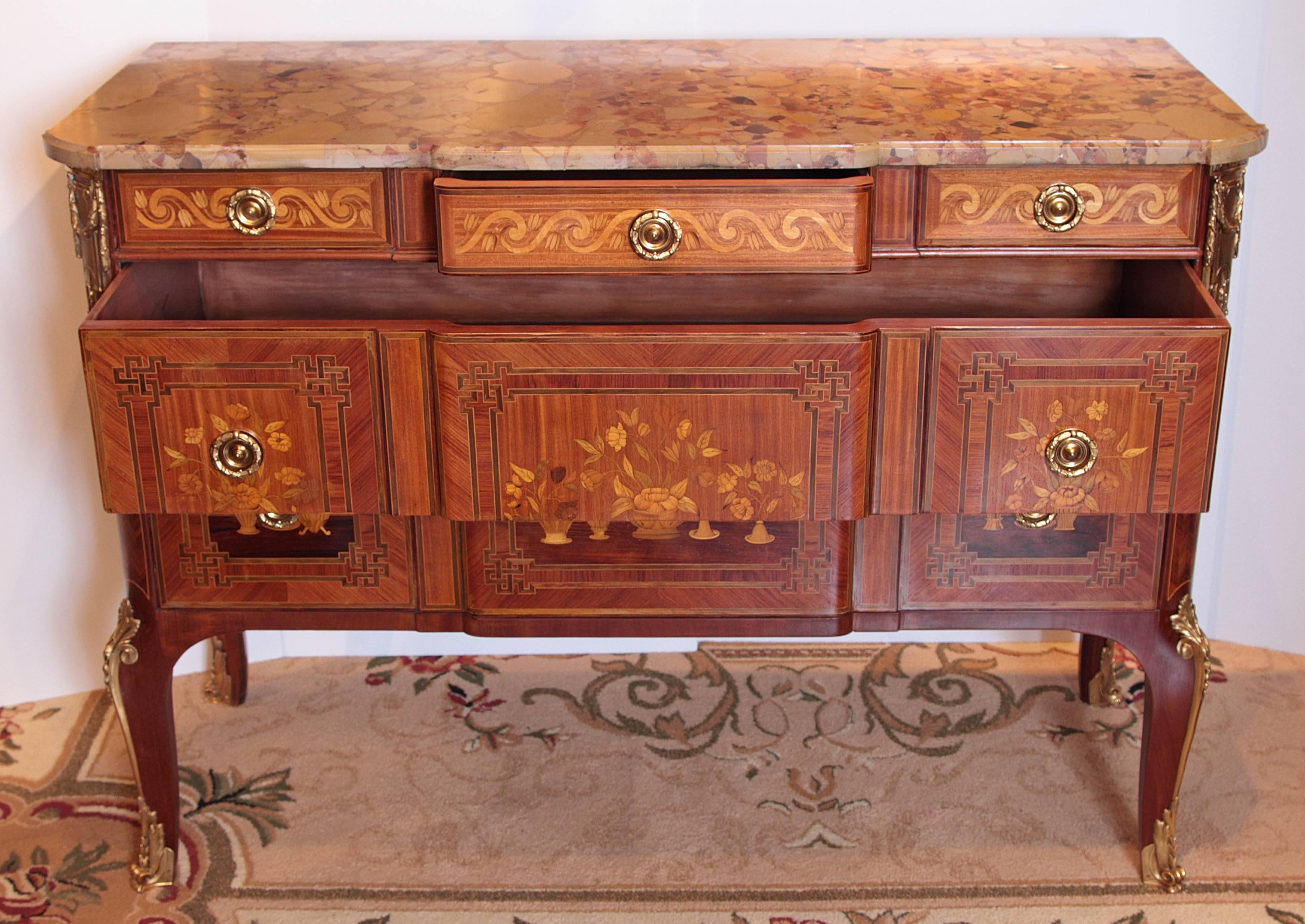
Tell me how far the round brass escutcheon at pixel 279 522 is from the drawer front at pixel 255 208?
0.94 ft

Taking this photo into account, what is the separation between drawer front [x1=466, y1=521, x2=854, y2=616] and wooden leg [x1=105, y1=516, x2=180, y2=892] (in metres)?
0.36

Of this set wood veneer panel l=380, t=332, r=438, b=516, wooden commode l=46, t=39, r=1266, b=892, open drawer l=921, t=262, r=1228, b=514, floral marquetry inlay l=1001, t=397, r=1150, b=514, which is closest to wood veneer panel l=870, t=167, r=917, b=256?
wooden commode l=46, t=39, r=1266, b=892

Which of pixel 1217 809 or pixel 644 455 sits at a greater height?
pixel 644 455

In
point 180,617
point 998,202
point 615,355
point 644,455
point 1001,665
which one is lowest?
point 1001,665

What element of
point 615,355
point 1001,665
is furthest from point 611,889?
point 1001,665

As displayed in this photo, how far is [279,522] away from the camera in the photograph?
144 centimetres

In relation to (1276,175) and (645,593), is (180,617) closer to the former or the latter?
(645,593)

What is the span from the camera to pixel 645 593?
145cm

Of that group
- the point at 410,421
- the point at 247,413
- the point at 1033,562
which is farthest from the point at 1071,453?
the point at 247,413

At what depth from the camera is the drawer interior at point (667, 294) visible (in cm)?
157

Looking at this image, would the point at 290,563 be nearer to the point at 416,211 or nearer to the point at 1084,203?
the point at 416,211

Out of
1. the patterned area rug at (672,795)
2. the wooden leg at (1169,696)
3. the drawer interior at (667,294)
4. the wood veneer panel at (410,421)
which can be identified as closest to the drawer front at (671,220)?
the wood veneer panel at (410,421)

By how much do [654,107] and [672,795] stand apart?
34.1 inches

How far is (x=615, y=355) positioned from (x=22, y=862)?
38.6 inches
